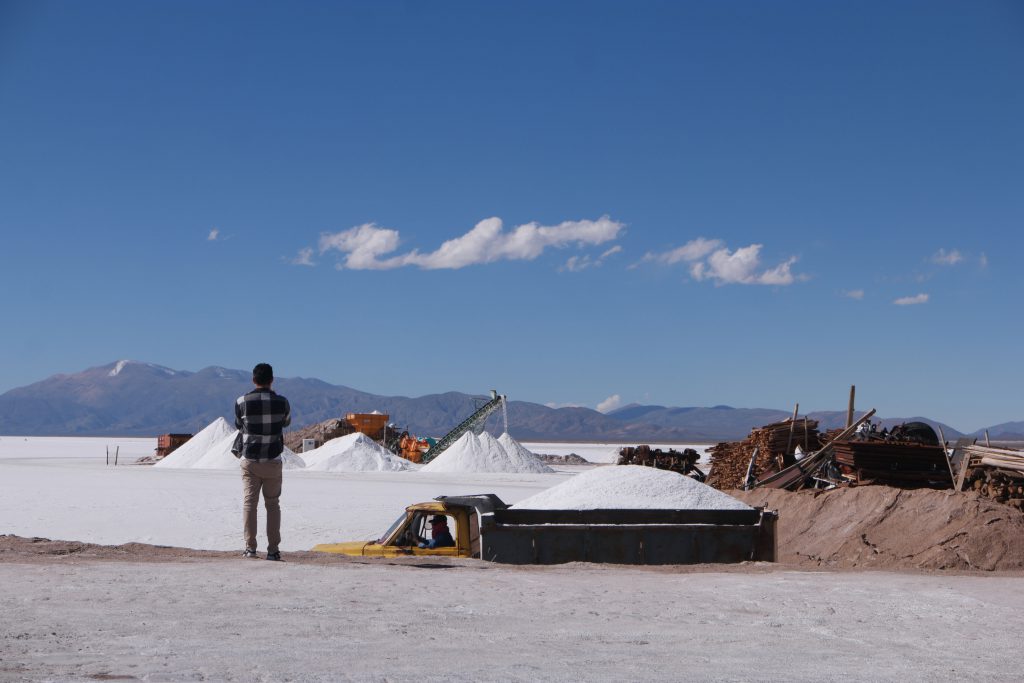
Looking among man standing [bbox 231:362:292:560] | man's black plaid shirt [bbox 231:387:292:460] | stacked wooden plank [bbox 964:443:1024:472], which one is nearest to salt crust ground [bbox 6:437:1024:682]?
man standing [bbox 231:362:292:560]

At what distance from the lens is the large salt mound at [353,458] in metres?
50.8

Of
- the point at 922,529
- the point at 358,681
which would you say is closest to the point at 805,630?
the point at 358,681

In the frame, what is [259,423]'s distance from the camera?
9.55 metres

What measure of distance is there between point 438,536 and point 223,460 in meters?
41.1

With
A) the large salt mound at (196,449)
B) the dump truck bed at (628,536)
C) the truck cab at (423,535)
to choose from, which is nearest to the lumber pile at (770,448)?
the dump truck bed at (628,536)

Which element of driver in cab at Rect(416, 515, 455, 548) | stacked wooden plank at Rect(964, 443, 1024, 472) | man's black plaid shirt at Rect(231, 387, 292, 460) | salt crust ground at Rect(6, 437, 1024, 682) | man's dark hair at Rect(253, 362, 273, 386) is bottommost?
salt crust ground at Rect(6, 437, 1024, 682)

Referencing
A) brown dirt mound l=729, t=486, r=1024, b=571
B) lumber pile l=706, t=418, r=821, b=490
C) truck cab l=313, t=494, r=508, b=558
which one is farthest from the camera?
lumber pile l=706, t=418, r=821, b=490

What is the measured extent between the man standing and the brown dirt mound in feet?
20.9

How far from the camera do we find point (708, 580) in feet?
32.7

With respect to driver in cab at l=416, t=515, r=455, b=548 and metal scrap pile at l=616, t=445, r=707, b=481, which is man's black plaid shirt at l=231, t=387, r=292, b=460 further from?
metal scrap pile at l=616, t=445, r=707, b=481

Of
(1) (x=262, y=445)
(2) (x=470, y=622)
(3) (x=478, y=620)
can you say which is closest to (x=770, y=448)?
(1) (x=262, y=445)

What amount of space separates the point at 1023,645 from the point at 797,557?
880 cm

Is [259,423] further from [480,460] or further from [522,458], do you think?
[522,458]

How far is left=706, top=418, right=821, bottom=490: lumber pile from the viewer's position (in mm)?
23781
